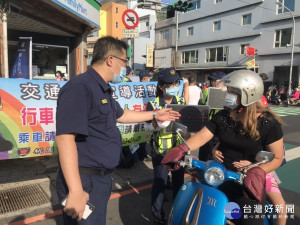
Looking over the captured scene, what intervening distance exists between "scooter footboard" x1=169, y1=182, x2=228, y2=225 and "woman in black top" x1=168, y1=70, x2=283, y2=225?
281 millimetres

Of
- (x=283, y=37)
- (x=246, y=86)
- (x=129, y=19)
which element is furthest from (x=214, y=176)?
(x=283, y=37)

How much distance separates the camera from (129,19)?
8.96 m

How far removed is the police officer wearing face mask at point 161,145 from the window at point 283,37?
24.1 meters

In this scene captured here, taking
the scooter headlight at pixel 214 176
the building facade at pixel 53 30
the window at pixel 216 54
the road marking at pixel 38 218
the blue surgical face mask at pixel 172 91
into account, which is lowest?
the road marking at pixel 38 218

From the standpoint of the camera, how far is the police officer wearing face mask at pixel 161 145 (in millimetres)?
3072

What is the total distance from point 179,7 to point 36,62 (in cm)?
681

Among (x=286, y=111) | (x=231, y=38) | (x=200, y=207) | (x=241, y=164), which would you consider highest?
(x=231, y=38)

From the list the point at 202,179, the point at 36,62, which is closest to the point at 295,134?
the point at 202,179

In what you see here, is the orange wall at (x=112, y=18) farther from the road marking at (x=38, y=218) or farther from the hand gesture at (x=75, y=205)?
the hand gesture at (x=75, y=205)

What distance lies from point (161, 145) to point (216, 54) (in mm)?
29216

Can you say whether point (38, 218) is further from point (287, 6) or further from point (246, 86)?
point (287, 6)

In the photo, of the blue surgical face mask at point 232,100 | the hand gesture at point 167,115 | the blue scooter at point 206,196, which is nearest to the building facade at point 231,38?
the hand gesture at point 167,115

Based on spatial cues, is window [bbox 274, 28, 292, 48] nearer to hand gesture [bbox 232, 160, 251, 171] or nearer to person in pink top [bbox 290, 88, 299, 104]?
person in pink top [bbox 290, 88, 299, 104]

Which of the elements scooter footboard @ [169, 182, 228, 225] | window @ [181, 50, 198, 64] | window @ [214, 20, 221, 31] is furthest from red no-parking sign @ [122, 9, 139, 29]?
window @ [181, 50, 198, 64]
